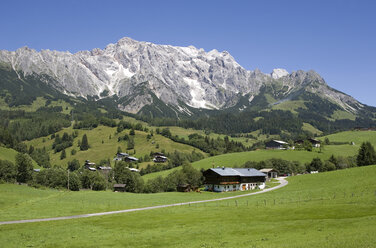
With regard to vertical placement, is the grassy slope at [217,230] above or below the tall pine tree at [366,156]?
below

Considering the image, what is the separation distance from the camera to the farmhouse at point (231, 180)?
12431cm

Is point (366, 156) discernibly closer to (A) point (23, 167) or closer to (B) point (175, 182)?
(B) point (175, 182)

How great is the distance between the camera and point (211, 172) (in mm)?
128250

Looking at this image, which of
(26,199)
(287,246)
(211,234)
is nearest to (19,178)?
(26,199)

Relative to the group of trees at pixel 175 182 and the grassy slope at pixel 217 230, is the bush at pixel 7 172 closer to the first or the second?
the group of trees at pixel 175 182

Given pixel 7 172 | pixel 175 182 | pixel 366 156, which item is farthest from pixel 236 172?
pixel 7 172

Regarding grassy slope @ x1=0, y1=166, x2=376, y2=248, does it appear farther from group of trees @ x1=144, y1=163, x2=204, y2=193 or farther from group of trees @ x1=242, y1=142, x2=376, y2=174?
group of trees @ x1=242, y1=142, x2=376, y2=174

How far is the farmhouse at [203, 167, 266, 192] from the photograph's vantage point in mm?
124312

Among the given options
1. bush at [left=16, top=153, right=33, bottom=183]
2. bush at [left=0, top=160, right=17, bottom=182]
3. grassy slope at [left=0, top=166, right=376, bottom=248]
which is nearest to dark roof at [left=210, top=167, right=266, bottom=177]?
grassy slope at [left=0, top=166, right=376, bottom=248]

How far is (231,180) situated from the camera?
126750 millimetres

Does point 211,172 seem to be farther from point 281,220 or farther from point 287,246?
point 287,246

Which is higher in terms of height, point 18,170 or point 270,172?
point 18,170

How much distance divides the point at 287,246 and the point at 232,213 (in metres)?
27.3

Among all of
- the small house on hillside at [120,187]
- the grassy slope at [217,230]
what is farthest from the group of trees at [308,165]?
the grassy slope at [217,230]
